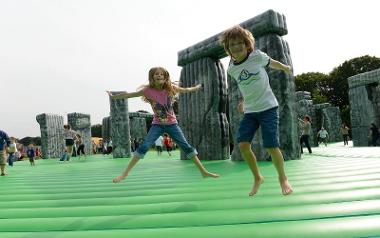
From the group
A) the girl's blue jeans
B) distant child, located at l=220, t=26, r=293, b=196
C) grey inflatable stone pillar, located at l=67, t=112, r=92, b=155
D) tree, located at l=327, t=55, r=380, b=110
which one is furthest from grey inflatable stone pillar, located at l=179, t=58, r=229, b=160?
tree, located at l=327, t=55, r=380, b=110

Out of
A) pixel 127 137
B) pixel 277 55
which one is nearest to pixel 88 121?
pixel 127 137

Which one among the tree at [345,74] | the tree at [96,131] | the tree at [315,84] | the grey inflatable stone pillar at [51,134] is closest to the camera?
the grey inflatable stone pillar at [51,134]

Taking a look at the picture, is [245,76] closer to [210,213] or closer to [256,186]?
[256,186]

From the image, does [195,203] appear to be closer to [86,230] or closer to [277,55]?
[86,230]

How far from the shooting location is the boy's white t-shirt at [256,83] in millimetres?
3252

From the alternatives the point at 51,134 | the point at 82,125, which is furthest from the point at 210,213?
the point at 82,125

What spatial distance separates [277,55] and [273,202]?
483 cm

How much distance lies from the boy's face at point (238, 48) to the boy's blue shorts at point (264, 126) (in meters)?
0.50

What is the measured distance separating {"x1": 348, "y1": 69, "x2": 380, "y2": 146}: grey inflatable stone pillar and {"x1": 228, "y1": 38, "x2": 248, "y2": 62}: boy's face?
14.3 m

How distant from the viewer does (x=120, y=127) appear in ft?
48.2

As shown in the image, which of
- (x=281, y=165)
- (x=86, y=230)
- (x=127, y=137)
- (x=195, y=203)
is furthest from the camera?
(x=127, y=137)

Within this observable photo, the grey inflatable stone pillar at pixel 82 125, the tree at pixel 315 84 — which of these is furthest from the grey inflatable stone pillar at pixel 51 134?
the tree at pixel 315 84

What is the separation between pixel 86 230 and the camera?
225 cm

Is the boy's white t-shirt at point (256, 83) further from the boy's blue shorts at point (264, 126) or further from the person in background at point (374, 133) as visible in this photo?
the person in background at point (374, 133)
